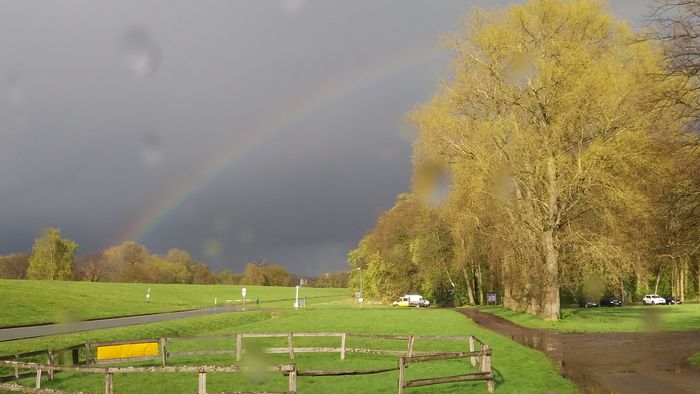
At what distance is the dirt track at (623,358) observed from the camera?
16656 mm

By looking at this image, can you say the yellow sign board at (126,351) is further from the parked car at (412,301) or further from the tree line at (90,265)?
the tree line at (90,265)

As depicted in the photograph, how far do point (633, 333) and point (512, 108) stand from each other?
17042 millimetres

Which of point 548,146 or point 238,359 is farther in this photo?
point 548,146

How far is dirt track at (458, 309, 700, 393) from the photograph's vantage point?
1666 centimetres

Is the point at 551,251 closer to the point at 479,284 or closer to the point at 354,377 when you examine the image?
the point at 354,377

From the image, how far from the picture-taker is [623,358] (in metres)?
22.4

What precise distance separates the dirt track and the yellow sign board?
14.9 metres

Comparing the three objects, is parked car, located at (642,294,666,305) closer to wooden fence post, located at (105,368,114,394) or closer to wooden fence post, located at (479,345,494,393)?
wooden fence post, located at (479,345,494,393)

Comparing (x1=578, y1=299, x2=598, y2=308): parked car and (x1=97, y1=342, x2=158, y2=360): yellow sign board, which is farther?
(x1=578, y1=299, x2=598, y2=308): parked car

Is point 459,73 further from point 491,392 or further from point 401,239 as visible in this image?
point 401,239

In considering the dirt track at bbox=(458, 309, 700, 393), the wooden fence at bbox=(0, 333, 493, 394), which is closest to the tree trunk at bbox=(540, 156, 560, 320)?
the dirt track at bbox=(458, 309, 700, 393)

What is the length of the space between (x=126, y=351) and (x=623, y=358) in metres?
19.0

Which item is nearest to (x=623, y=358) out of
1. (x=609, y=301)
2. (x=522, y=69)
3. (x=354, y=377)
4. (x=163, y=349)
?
(x=354, y=377)

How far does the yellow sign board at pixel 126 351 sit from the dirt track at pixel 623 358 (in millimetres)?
14906
